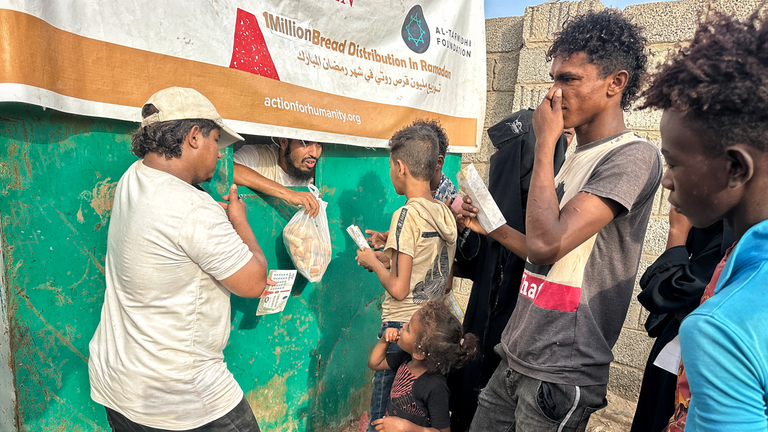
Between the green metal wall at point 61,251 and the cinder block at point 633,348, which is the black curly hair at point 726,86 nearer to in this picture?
the green metal wall at point 61,251

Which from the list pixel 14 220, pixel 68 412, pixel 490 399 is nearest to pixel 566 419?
pixel 490 399

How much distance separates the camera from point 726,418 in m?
0.68

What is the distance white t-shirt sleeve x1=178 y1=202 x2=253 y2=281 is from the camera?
141cm

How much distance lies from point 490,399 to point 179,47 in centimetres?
199

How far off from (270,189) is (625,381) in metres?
3.35

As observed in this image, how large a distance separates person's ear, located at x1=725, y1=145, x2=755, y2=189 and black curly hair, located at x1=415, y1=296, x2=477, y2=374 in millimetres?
1392

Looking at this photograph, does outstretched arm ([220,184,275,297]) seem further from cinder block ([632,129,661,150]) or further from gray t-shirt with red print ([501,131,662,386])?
cinder block ([632,129,661,150])

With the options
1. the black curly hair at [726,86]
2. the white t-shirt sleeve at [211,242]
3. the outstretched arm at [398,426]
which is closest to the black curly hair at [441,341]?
the outstretched arm at [398,426]

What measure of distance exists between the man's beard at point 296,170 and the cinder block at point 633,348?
2.88 meters

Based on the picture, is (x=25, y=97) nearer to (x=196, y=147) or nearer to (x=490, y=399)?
(x=196, y=147)

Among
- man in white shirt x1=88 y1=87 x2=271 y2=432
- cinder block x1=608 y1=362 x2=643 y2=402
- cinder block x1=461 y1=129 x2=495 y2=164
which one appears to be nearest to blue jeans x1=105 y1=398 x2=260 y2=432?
man in white shirt x1=88 y1=87 x2=271 y2=432

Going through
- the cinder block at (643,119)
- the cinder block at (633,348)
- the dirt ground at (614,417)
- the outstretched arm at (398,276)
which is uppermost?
the cinder block at (643,119)

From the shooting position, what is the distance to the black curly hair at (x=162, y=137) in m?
1.45

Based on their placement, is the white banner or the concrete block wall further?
the concrete block wall
